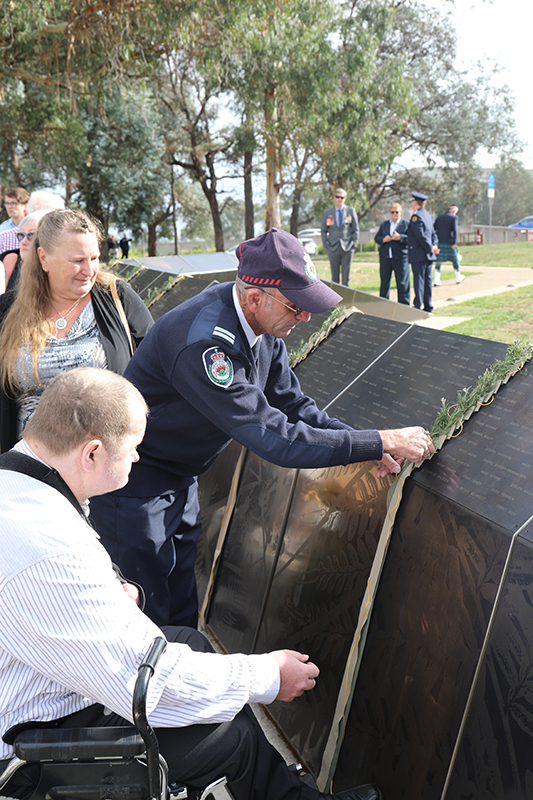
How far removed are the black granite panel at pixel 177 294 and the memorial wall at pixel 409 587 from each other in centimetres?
329

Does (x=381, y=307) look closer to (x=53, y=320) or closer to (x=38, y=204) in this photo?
(x=38, y=204)

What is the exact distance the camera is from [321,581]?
2824 millimetres

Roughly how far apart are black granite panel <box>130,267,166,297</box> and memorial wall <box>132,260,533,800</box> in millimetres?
4396

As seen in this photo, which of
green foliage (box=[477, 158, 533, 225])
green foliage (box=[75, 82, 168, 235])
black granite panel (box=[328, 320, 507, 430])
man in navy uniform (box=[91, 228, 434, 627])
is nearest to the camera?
man in navy uniform (box=[91, 228, 434, 627])

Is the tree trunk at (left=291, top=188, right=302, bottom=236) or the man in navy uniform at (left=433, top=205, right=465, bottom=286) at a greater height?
the tree trunk at (left=291, top=188, right=302, bottom=236)

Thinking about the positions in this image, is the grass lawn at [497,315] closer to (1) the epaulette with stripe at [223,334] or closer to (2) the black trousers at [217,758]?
(1) the epaulette with stripe at [223,334]

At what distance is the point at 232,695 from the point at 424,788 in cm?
87

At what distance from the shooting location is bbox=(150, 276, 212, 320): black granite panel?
655 centimetres

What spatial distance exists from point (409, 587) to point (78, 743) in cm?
122

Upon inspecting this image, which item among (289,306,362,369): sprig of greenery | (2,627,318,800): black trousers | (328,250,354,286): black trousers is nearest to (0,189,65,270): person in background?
(289,306,362,369): sprig of greenery

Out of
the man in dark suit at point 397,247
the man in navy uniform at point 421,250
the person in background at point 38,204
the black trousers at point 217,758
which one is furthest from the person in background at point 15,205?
the man in dark suit at point 397,247

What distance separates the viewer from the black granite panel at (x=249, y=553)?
10.6ft

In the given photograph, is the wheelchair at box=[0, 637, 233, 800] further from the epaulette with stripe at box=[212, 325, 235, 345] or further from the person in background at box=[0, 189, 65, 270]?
the person in background at box=[0, 189, 65, 270]

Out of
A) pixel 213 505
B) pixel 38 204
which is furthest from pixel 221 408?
pixel 38 204
